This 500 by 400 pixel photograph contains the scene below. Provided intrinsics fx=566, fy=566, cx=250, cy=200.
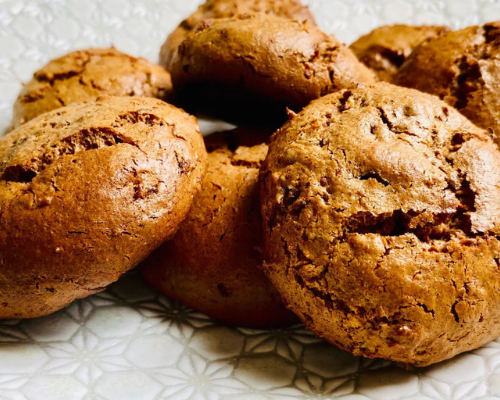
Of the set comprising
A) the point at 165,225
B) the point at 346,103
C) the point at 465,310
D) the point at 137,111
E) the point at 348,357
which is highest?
the point at 137,111

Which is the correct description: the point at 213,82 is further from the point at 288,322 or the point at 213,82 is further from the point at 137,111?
the point at 288,322

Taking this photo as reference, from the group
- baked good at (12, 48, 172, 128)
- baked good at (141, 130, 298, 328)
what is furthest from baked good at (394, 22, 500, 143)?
baked good at (12, 48, 172, 128)

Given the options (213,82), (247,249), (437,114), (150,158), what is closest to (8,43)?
(213,82)

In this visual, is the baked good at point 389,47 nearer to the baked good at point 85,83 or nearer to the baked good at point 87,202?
the baked good at point 85,83

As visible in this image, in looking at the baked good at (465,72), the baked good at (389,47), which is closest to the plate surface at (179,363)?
the baked good at (465,72)

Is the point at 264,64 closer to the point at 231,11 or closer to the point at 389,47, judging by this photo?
the point at 231,11

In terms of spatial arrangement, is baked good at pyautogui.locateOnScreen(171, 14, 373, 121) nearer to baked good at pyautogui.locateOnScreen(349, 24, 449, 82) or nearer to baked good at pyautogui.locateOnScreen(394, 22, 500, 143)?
baked good at pyautogui.locateOnScreen(394, 22, 500, 143)

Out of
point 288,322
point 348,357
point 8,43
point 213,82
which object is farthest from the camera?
point 8,43
